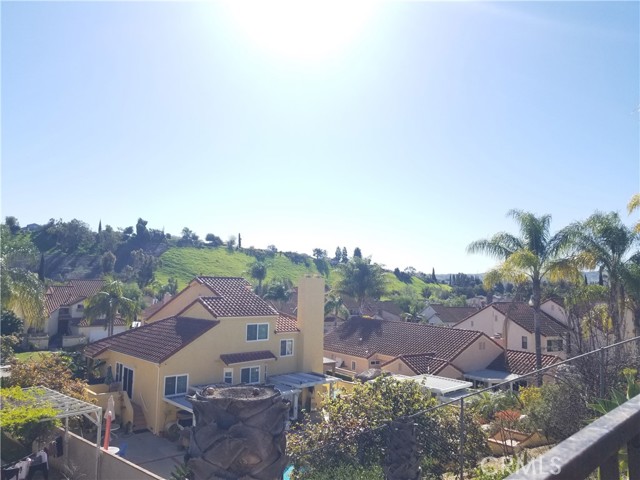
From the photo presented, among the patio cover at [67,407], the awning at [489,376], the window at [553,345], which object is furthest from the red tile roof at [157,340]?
the window at [553,345]

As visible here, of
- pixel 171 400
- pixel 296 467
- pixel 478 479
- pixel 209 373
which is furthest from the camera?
pixel 209 373

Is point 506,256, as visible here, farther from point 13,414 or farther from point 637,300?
point 13,414

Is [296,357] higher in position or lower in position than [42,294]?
lower

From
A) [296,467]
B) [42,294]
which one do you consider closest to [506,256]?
[296,467]

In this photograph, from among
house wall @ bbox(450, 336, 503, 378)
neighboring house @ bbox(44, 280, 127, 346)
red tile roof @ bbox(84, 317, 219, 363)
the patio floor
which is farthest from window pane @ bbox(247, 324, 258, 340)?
neighboring house @ bbox(44, 280, 127, 346)

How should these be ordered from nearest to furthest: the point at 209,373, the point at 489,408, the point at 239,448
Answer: the point at 239,448 → the point at 489,408 → the point at 209,373

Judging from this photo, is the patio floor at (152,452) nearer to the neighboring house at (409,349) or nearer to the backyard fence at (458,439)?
the backyard fence at (458,439)

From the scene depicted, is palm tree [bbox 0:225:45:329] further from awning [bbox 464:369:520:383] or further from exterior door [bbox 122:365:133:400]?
awning [bbox 464:369:520:383]
